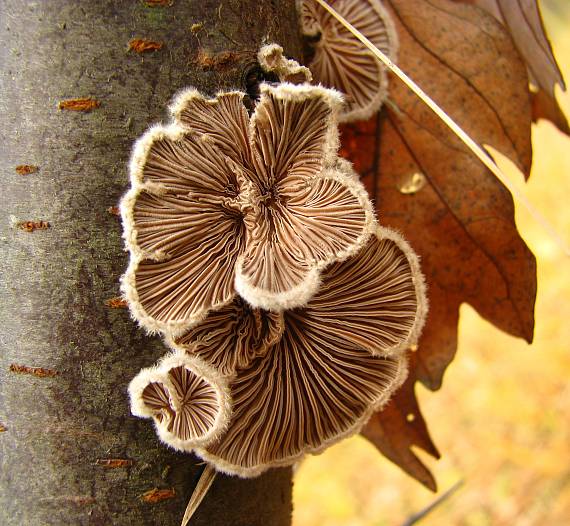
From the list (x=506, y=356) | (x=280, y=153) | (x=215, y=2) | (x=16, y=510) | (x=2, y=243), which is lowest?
(x=506, y=356)

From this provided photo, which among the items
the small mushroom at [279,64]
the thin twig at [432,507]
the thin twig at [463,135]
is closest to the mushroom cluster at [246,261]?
the small mushroom at [279,64]

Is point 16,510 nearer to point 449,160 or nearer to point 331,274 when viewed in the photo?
point 331,274

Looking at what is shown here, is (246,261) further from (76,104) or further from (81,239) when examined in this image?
(76,104)

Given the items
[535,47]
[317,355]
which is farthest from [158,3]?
[535,47]

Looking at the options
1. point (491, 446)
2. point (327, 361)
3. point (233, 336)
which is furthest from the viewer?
A: point (491, 446)

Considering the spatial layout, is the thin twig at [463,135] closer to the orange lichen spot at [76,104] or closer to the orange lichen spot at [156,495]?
the orange lichen spot at [76,104]

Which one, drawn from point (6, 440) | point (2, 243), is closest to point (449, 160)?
point (2, 243)

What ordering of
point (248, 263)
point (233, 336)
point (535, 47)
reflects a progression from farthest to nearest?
point (535, 47), point (233, 336), point (248, 263)
